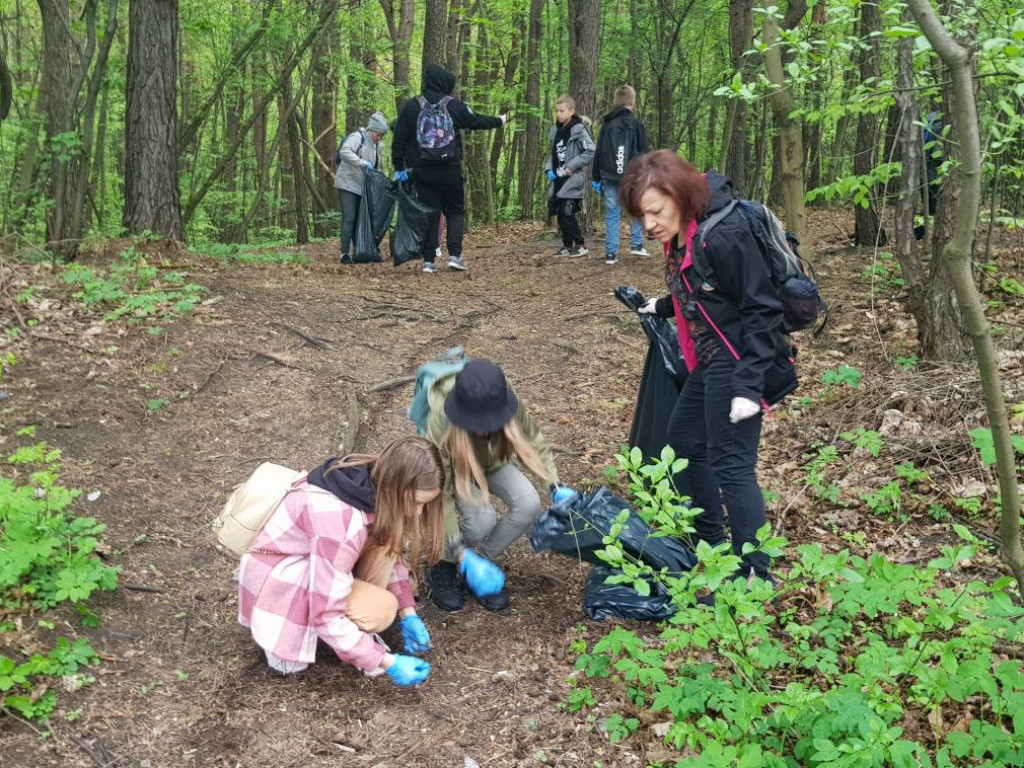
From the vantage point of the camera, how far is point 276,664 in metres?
3.16

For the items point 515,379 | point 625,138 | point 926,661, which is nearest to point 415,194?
point 625,138

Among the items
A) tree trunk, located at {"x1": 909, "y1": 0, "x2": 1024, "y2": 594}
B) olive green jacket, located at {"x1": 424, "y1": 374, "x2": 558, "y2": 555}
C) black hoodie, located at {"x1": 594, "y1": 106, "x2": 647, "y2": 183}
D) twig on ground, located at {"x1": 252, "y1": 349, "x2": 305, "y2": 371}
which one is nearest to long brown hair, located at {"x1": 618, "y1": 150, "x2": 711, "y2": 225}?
olive green jacket, located at {"x1": 424, "y1": 374, "x2": 558, "y2": 555}

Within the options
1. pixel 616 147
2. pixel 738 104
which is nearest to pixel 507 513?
pixel 616 147

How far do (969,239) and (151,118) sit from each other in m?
8.38

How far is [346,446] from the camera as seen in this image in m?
5.00

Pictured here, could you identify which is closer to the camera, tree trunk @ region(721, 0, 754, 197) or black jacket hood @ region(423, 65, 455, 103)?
black jacket hood @ region(423, 65, 455, 103)

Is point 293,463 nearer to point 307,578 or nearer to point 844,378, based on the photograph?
point 307,578

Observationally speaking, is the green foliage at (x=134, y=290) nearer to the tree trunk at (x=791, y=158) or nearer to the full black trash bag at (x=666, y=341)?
the full black trash bag at (x=666, y=341)

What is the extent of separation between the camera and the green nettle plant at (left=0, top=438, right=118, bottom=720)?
2.97 metres

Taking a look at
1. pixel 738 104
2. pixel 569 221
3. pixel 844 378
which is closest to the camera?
pixel 844 378

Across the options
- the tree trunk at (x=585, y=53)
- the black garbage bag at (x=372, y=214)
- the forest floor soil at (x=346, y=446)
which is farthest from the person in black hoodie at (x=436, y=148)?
the tree trunk at (x=585, y=53)

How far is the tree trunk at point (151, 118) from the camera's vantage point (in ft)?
27.0

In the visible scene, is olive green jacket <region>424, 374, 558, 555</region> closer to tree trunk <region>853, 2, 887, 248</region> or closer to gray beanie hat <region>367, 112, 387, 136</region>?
tree trunk <region>853, 2, 887, 248</region>

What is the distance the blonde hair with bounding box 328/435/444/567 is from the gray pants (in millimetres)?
493
